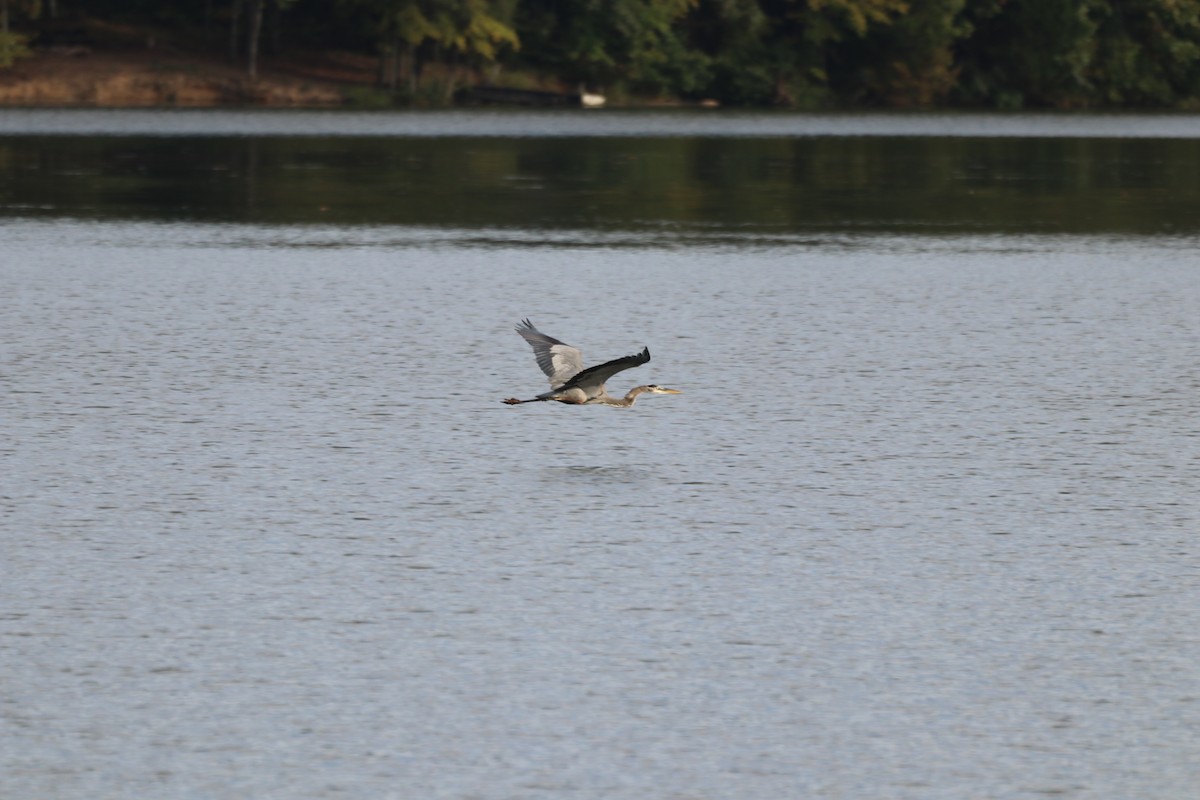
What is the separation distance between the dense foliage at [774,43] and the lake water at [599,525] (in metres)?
51.8

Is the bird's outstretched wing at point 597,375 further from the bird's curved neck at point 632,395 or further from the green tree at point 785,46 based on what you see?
the green tree at point 785,46

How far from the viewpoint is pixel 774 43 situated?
280ft

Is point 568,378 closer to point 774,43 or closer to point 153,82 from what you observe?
point 153,82

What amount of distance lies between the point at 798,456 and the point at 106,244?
16307mm

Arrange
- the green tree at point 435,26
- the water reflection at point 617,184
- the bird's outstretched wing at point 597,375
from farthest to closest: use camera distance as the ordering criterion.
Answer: the green tree at point 435,26 → the water reflection at point 617,184 → the bird's outstretched wing at point 597,375

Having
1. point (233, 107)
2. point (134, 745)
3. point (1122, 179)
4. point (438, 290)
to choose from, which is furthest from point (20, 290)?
point (233, 107)

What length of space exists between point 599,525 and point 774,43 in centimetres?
7524

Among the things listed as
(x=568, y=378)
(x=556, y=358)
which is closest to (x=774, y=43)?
(x=556, y=358)

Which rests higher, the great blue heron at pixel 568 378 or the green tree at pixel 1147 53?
the green tree at pixel 1147 53

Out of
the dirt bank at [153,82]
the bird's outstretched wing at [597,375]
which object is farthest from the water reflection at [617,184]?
the dirt bank at [153,82]

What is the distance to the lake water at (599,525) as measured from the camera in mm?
8195

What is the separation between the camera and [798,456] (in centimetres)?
1400

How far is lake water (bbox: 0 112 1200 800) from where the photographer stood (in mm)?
8195

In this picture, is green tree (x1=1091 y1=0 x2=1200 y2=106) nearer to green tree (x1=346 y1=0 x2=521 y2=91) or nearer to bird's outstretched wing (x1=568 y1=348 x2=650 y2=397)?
green tree (x1=346 y1=0 x2=521 y2=91)
